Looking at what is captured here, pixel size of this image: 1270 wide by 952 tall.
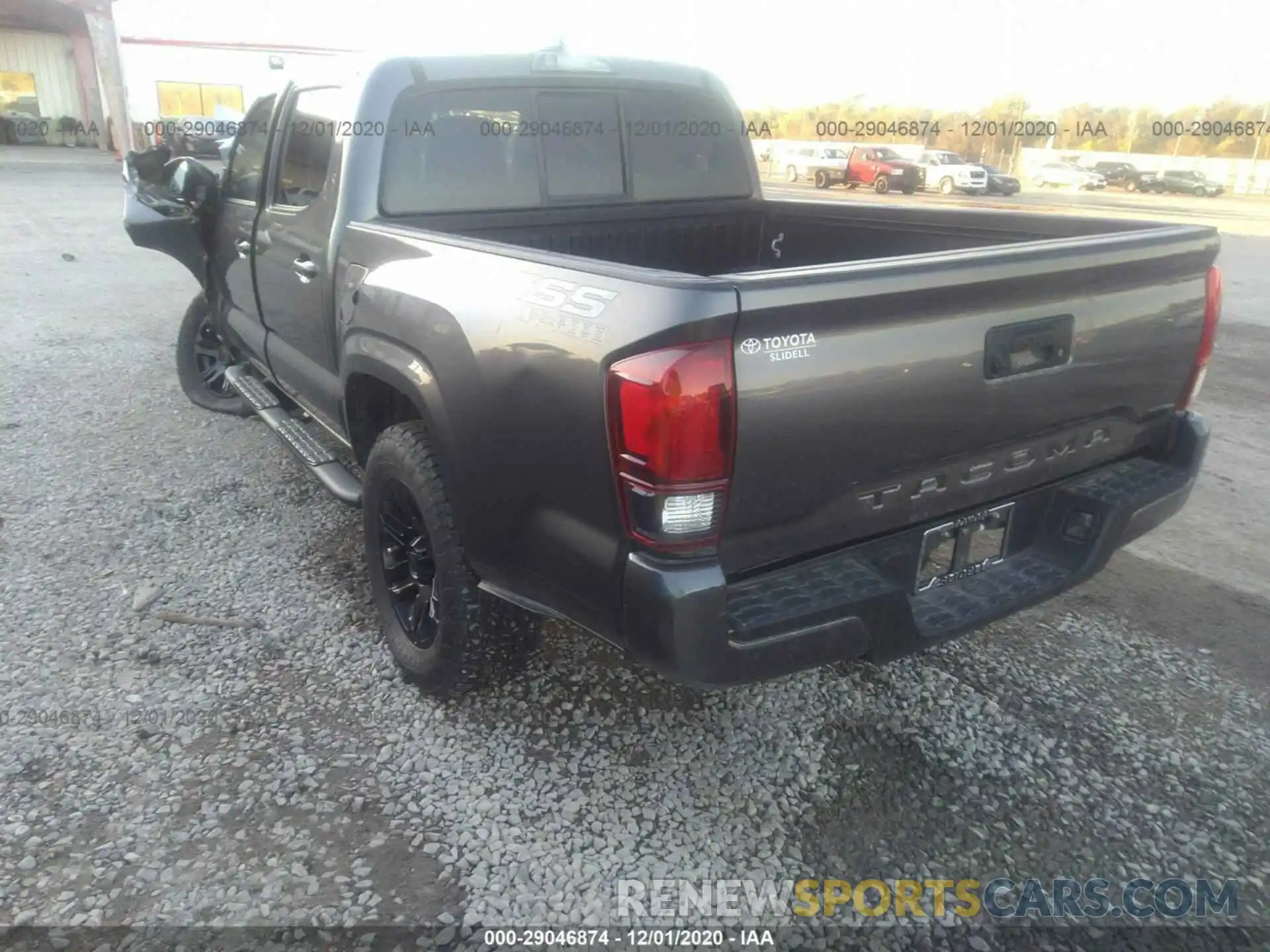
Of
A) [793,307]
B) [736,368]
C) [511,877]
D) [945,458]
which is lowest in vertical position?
[511,877]

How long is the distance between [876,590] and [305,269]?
246 centimetres

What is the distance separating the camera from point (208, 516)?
4.25m

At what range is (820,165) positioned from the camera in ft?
98.6

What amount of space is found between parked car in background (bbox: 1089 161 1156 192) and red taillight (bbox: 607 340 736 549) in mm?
38733

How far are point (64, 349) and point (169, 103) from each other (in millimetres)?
25855

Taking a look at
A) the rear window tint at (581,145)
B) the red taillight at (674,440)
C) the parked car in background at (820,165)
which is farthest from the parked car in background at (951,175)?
the red taillight at (674,440)

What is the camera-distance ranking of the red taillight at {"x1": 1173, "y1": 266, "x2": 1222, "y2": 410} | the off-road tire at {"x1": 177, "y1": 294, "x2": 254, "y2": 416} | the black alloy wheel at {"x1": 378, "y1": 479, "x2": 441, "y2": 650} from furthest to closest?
the off-road tire at {"x1": 177, "y1": 294, "x2": 254, "y2": 416}, the black alloy wheel at {"x1": 378, "y1": 479, "x2": 441, "y2": 650}, the red taillight at {"x1": 1173, "y1": 266, "x2": 1222, "y2": 410}

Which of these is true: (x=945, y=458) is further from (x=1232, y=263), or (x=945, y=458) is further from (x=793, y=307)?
(x=1232, y=263)

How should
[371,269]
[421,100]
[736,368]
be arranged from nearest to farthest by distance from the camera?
[736,368] → [371,269] → [421,100]

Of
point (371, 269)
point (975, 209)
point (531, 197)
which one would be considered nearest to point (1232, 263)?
point (975, 209)

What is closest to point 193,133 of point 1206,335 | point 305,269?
point 305,269

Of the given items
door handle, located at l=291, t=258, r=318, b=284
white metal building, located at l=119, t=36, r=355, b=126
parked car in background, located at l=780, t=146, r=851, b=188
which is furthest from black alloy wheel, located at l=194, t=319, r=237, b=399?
parked car in background, located at l=780, t=146, r=851, b=188

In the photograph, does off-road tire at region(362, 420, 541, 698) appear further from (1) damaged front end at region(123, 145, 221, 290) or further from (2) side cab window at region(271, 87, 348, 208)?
(1) damaged front end at region(123, 145, 221, 290)

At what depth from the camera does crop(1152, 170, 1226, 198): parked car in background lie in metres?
33.6
